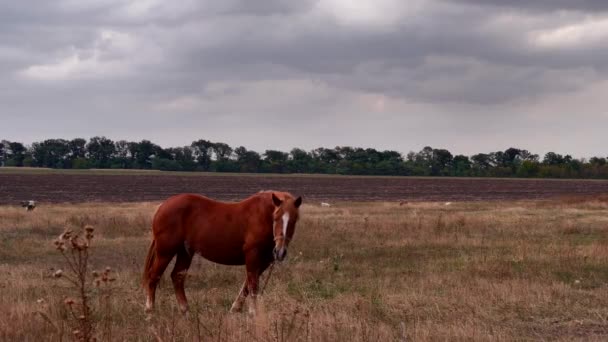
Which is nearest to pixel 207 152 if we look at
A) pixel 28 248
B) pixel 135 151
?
pixel 135 151

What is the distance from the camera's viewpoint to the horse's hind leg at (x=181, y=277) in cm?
976

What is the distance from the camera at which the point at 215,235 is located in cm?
1009

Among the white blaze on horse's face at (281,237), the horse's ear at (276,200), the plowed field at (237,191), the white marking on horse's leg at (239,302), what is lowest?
the plowed field at (237,191)

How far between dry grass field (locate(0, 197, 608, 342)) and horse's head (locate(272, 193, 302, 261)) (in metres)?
0.80

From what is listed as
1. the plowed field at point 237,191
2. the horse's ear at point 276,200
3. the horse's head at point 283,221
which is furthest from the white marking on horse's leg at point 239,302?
the plowed field at point 237,191

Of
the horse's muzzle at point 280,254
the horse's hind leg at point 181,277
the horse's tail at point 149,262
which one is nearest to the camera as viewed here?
the horse's muzzle at point 280,254

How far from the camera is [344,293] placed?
11.4 metres

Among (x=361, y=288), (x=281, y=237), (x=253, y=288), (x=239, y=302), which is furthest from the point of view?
(x=361, y=288)

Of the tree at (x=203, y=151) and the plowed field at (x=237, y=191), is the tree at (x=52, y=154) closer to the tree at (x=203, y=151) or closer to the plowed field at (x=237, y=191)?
the tree at (x=203, y=151)

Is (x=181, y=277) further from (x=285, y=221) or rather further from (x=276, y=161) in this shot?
(x=276, y=161)

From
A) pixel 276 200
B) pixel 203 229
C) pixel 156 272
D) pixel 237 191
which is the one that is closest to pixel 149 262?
pixel 156 272

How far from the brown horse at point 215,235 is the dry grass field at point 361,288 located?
368 mm

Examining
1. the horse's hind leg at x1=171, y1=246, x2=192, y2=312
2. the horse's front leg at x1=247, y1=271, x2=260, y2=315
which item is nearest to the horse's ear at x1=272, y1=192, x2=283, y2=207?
the horse's front leg at x1=247, y1=271, x2=260, y2=315

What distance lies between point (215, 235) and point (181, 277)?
757mm
